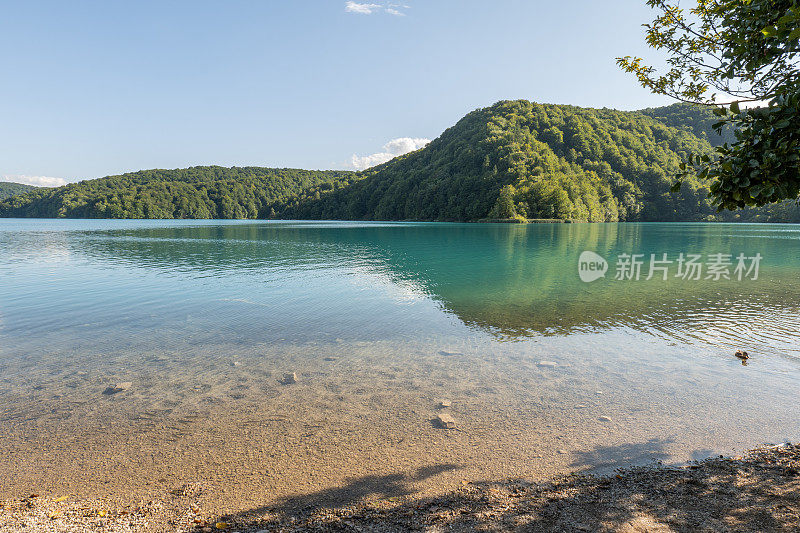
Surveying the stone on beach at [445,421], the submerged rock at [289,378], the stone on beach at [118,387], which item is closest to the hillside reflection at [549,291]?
the stone on beach at [445,421]

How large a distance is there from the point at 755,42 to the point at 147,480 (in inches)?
402

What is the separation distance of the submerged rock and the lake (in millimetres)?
189

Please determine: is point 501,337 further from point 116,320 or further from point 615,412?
point 116,320

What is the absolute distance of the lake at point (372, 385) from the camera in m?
6.18

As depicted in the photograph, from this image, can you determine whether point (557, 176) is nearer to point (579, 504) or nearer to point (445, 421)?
point (445, 421)

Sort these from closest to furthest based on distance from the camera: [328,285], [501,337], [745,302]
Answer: [501,337] → [745,302] → [328,285]

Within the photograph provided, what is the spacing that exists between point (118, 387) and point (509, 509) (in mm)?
8780

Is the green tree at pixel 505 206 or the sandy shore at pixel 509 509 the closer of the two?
the sandy shore at pixel 509 509

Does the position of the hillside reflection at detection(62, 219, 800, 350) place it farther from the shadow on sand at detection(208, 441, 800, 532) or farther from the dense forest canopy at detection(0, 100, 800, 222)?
the dense forest canopy at detection(0, 100, 800, 222)

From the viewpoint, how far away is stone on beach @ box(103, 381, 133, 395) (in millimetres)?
9070

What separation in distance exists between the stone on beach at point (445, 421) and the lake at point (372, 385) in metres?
0.11

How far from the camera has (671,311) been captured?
16.9 m

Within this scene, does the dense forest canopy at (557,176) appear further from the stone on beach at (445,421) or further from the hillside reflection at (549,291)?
the stone on beach at (445,421)

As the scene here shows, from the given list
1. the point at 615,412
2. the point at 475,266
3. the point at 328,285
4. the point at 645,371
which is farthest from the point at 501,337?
the point at 475,266
